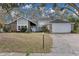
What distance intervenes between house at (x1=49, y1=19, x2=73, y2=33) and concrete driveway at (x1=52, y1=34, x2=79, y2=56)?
0.34 feet

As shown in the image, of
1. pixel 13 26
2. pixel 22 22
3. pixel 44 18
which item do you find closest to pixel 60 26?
pixel 44 18

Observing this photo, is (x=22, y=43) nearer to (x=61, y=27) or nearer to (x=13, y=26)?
(x=13, y=26)

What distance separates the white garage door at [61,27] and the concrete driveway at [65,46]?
0.10 metres

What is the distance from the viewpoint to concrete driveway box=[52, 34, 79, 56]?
586 cm

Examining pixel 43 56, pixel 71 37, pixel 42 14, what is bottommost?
pixel 43 56

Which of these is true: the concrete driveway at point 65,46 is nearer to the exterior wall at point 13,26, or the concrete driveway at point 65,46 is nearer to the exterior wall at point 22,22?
the exterior wall at point 22,22

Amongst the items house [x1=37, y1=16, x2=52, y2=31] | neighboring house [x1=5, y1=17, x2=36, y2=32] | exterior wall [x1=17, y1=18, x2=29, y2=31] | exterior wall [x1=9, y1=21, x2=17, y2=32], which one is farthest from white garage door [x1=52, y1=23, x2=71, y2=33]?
exterior wall [x1=9, y1=21, x2=17, y2=32]

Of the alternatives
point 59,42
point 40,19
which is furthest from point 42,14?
point 59,42

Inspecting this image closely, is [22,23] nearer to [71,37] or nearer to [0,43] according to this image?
[0,43]

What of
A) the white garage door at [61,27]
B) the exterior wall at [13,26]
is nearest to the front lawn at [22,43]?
the exterior wall at [13,26]

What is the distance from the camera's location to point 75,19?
5848mm

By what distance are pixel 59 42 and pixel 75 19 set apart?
0.53 meters

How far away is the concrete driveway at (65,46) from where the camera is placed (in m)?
5.86

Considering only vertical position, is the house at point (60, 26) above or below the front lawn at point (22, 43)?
above
